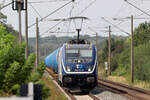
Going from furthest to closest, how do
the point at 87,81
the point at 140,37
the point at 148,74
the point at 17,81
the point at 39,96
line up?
the point at 140,37
the point at 148,74
the point at 87,81
the point at 17,81
the point at 39,96

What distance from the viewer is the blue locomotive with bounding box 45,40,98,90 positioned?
21.5m

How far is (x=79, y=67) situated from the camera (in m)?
21.6

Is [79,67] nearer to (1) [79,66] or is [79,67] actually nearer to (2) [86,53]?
(1) [79,66]

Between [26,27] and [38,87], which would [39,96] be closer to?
[38,87]

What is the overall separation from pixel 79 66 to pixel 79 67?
0.21 ft

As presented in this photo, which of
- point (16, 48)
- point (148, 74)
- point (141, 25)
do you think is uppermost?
point (141, 25)

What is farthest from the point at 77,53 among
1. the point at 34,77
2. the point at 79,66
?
the point at 34,77

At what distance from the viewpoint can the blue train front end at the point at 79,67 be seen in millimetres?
21531

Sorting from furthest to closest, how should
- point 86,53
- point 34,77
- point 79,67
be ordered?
point 86,53, point 79,67, point 34,77

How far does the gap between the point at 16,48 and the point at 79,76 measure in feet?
43.5

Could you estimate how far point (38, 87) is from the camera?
219 inches

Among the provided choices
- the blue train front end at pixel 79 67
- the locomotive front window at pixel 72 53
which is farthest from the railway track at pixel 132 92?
the locomotive front window at pixel 72 53

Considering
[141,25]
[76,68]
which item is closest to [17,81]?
[76,68]

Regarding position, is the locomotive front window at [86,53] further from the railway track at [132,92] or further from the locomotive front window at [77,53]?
the railway track at [132,92]
